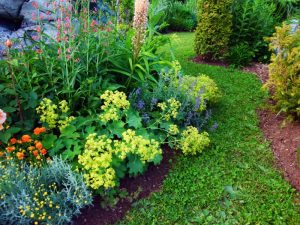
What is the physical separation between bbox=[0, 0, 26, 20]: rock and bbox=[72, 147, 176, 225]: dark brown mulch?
13.9 feet

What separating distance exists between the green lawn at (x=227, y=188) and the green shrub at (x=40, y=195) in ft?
1.80

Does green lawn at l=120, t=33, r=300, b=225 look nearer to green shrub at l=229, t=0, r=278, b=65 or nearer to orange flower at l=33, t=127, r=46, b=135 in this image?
orange flower at l=33, t=127, r=46, b=135

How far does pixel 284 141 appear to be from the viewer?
13.0 feet

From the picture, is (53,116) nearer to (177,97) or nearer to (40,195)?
(40,195)

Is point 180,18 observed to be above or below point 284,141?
above

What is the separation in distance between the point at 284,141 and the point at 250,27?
3.24 meters

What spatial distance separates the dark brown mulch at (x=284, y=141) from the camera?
352 cm

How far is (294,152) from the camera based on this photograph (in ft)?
12.2

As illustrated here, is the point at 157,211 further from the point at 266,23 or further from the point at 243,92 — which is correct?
the point at 266,23

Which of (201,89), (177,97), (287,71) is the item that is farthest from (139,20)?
(287,71)

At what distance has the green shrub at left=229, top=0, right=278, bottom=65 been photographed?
6312 mm

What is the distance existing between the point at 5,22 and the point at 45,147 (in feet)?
13.4

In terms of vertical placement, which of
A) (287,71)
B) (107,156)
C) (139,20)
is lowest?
(107,156)

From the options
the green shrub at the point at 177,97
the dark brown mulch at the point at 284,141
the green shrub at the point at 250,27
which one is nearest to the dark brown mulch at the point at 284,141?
the dark brown mulch at the point at 284,141
